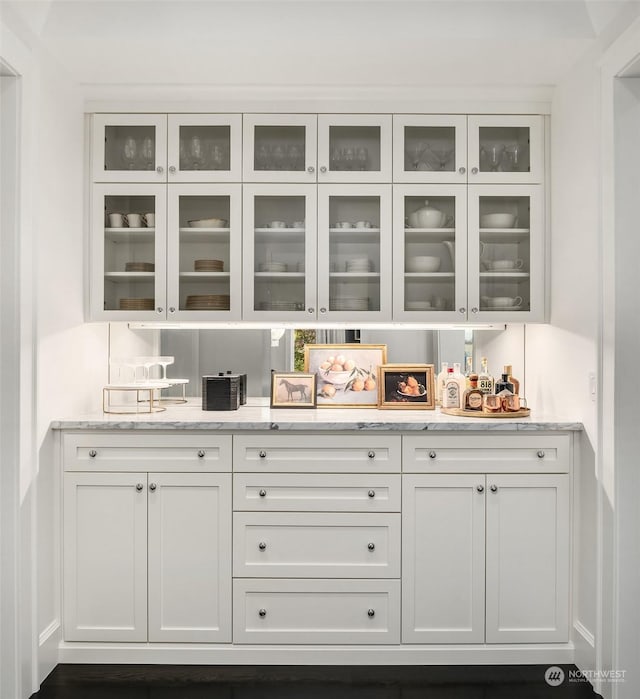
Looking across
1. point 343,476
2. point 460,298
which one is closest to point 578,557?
point 343,476

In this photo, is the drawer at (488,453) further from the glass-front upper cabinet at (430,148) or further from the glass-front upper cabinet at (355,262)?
the glass-front upper cabinet at (430,148)

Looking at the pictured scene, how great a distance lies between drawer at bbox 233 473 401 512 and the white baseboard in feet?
1.93

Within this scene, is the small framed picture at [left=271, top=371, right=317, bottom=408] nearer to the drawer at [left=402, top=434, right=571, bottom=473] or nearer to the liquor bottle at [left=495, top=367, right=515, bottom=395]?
the drawer at [left=402, top=434, right=571, bottom=473]

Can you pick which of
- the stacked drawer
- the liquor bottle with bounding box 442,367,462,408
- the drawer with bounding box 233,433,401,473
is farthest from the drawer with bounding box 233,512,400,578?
the liquor bottle with bounding box 442,367,462,408

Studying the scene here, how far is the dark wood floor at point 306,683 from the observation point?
2.19 meters

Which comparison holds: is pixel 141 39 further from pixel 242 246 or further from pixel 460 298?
pixel 460 298

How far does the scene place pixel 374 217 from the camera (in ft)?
8.95

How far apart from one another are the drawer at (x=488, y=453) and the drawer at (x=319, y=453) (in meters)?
0.09

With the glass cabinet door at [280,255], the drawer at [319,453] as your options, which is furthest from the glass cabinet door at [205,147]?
the drawer at [319,453]

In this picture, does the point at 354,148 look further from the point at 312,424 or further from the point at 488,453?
the point at 488,453

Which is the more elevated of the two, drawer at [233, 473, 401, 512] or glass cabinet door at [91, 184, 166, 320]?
glass cabinet door at [91, 184, 166, 320]

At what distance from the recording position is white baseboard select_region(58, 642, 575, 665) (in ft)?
7.77

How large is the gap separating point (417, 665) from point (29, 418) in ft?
6.20

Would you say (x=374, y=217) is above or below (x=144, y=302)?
above
